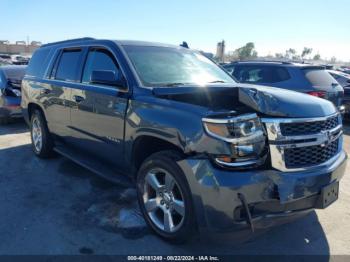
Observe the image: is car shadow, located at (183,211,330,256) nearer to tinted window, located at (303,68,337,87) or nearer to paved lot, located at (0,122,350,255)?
paved lot, located at (0,122,350,255)

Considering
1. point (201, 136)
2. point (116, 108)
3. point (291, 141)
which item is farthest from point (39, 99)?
point (291, 141)

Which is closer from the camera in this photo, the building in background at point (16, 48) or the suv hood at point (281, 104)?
the suv hood at point (281, 104)

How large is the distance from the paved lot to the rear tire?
71cm

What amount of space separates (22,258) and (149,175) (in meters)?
1.35

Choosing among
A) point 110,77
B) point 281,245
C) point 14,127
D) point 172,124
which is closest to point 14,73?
point 14,127

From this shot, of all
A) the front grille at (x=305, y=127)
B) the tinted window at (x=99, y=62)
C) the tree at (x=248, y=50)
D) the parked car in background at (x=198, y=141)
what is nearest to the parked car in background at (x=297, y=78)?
the parked car in background at (x=198, y=141)

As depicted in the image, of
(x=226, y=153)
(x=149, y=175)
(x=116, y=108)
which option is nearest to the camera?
(x=226, y=153)

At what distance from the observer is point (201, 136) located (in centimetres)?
275

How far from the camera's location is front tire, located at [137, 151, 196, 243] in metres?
2.96

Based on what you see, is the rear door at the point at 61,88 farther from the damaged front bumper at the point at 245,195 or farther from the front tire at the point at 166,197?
the damaged front bumper at the point at 245,195

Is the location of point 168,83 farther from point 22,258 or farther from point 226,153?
point 22,258

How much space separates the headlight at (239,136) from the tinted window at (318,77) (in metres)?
5.42

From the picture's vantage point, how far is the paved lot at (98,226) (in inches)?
127

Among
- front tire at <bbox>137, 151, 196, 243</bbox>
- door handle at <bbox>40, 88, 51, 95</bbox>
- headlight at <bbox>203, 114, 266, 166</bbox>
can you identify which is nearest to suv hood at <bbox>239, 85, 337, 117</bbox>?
headlight at <bbox>203, 114, 266, 166</bbox>
